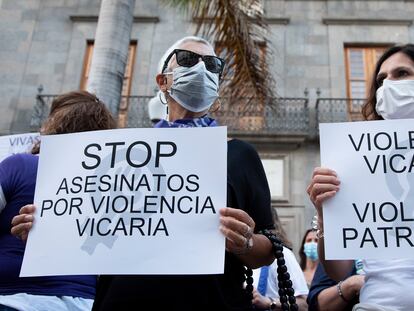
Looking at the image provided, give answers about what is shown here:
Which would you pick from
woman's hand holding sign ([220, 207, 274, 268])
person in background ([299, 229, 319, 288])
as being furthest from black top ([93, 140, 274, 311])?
person in background ([299, 229, 319, 288])

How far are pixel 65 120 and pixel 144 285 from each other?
3.31 feet

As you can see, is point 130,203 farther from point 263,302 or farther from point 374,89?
point 263,302

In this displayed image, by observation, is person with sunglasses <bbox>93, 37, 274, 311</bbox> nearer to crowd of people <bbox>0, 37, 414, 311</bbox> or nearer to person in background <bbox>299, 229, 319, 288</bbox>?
crowd of people <bbox>0, 37, 414, 311</bbox>

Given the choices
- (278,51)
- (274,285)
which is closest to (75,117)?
(274,285)

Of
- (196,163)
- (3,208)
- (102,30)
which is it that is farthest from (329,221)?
(102,30)

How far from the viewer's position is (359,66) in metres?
13.2

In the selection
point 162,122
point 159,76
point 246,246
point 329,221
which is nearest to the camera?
point 246,246

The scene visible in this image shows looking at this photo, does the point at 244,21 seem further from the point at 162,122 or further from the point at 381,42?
the point at 381,42

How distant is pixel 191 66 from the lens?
91.1 inches

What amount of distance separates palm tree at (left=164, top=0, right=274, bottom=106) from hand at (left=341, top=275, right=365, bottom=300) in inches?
175

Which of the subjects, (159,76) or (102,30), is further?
(102,30)

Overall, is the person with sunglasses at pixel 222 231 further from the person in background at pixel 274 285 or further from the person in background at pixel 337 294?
the person in background at pixel 274 285

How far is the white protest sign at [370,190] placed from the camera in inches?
70.2

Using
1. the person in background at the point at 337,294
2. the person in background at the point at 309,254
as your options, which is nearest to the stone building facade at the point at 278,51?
the person in background at the point at 309,254
